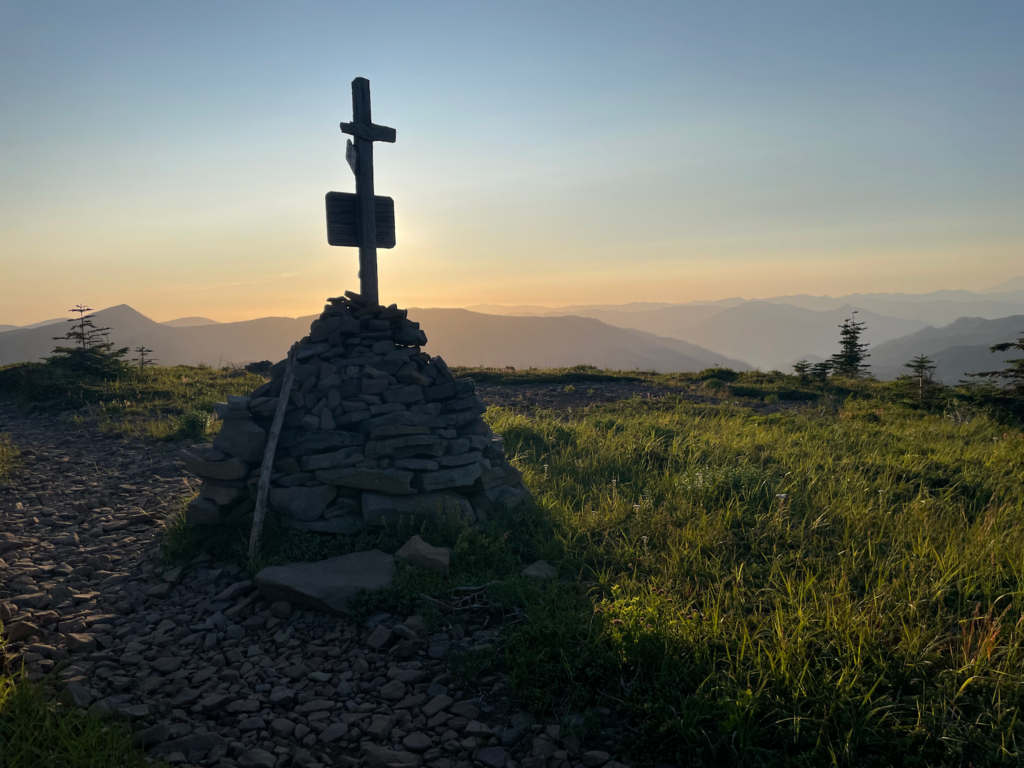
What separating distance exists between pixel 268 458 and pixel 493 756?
4.01m

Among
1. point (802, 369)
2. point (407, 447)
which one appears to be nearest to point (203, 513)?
point (407, 447)

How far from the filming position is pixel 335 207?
7.13 m

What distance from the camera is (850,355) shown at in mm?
22078

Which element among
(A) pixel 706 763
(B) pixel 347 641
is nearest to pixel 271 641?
(B) pixel 347 641

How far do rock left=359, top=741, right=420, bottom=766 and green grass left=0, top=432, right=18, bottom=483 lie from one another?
8310 mm

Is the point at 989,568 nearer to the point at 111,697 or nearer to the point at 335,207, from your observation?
the point at 111,697

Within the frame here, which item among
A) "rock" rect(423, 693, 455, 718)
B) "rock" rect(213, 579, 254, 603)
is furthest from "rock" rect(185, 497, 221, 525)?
"rock" rect(423, 693, 455, 718)

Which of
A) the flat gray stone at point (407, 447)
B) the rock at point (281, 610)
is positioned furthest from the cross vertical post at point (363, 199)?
the rock at point (281, 610)

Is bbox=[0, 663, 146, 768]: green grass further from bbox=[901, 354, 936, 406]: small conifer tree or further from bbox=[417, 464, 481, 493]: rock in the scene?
bbox=[901, 354, 936, 406]: small conifer tree

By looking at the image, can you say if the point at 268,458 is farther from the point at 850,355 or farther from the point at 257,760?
the point at 850,355

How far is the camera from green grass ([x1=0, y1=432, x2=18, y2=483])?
8.95 m

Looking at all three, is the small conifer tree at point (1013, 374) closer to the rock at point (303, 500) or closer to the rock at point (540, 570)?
the rock at point (540, 570)

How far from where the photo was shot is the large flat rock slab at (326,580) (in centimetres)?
520

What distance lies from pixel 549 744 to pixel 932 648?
2.62 m
